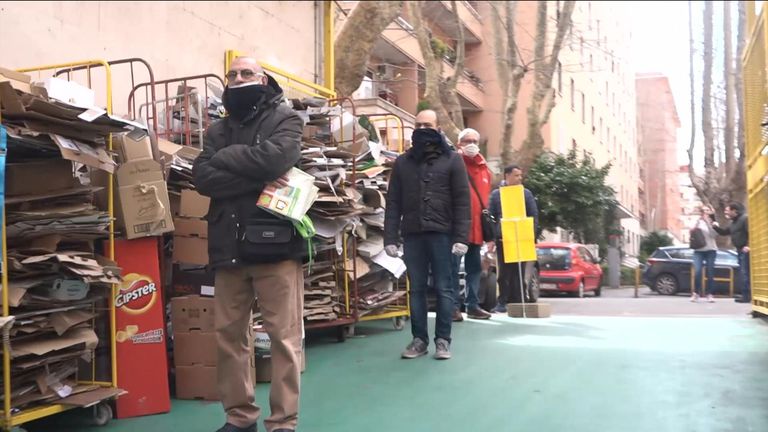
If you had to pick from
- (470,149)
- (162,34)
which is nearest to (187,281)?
(470,149)

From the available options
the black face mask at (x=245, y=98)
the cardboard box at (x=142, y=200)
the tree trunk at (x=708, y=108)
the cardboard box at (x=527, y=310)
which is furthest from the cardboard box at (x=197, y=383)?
the tree trunk at (x=708, y=108)

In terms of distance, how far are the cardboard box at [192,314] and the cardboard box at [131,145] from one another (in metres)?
0.94

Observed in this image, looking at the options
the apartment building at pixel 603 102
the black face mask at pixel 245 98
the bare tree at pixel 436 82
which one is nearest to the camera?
the black face mask at pixel 245 98

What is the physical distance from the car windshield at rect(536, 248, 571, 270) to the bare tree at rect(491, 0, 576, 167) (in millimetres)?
2514

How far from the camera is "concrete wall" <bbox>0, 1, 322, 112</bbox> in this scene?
6227 millimetres

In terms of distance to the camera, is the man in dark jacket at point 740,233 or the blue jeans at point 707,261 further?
the blue jeans at point 707,261

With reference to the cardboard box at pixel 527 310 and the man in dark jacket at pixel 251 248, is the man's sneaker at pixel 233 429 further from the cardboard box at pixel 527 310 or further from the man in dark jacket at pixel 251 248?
the cardboard box at pixel 527 310

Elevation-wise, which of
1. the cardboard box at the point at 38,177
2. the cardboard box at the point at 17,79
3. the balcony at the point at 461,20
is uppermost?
the balcony at the point at 461,20

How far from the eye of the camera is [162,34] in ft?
25.8

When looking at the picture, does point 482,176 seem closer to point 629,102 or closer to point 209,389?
point 209,389

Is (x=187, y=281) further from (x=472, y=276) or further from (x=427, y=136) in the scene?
(x=472, y=276)

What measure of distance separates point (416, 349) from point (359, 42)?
696cm

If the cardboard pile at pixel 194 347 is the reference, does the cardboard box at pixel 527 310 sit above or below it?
below

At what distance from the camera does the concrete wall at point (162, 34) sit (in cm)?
623
